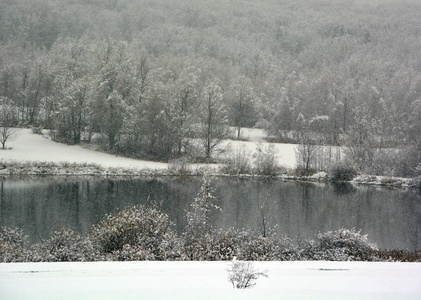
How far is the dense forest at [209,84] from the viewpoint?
113 feet

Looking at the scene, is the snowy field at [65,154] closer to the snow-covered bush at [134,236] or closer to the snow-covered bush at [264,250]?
the snow-covered bush at [134,236]

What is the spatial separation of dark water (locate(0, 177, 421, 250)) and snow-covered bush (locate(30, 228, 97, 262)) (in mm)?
2846

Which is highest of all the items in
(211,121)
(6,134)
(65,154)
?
(211,121)

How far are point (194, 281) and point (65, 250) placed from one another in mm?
3623

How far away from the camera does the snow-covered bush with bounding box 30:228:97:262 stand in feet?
30.8

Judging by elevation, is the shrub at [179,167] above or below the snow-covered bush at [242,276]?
above

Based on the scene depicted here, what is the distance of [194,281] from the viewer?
7.24 metres

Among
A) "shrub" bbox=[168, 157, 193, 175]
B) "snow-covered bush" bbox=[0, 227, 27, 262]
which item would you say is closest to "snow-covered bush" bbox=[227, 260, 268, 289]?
"snow-covered bush" bbox=[0, 227, 27, 262]

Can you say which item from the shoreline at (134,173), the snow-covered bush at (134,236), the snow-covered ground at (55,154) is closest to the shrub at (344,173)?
the shoreline at (134,173)

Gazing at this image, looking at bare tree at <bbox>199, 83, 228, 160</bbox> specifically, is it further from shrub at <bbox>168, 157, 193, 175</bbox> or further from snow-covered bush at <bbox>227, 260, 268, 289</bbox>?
snow-covered bush at <bbox>227, 260, 268, 289</bbox>

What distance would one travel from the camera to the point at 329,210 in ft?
66.7

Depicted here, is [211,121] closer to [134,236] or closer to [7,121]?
[7,121]

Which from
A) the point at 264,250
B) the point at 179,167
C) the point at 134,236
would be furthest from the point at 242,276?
the point at 179,167

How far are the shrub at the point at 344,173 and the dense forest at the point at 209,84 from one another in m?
1.06
